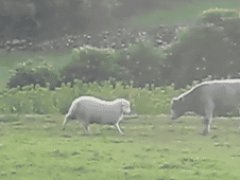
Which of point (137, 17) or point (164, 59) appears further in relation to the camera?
point (137, 17)

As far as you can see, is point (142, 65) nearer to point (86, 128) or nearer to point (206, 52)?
point (206, 52)

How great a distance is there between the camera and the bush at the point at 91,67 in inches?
1574

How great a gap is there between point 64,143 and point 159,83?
862 inches

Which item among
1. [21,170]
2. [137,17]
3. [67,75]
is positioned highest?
[137,17]

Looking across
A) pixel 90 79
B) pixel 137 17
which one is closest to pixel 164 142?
pixel 90 79

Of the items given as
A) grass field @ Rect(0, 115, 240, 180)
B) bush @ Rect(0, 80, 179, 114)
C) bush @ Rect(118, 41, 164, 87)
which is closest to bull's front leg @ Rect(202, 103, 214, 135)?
grass field @ Rect(0, 115, 240, 180)

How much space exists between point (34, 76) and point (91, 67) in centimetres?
229

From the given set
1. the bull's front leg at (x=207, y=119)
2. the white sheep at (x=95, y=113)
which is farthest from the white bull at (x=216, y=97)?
the white sheep at (x=95, y=113)

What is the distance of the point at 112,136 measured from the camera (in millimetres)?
20484

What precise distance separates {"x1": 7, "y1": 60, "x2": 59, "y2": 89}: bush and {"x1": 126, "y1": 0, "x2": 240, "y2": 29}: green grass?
61.4 feet

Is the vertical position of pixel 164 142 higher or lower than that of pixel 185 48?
lower

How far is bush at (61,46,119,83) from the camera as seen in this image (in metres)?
40.0

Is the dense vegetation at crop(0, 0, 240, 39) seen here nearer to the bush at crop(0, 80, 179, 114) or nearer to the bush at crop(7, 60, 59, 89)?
the bush at crop(7, 60, 59, 89)

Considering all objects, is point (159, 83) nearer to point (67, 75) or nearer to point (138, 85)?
point (138, 85)
